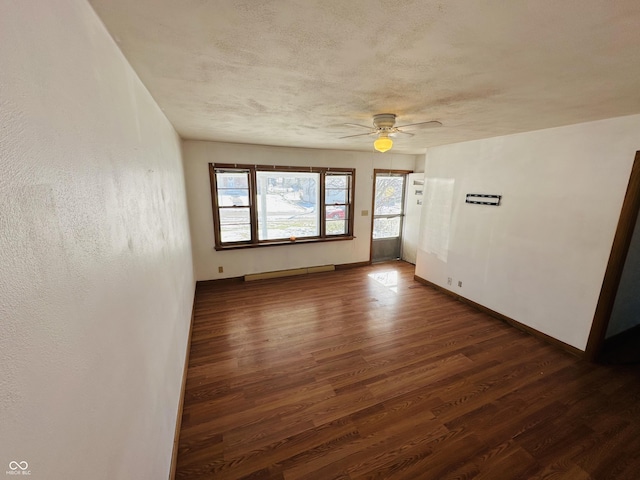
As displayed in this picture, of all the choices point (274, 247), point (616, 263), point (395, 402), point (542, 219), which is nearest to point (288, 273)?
point (274, 247)

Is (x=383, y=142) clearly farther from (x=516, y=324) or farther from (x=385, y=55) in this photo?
(x=516, y=324)

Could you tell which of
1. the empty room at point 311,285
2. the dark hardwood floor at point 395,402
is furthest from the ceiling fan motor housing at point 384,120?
the dark hardwood floor at point 395,402

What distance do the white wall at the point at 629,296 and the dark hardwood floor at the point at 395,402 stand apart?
54 centimetres

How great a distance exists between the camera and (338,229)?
17.1 feet

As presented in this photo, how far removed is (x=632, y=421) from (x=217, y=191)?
5055 millimetres

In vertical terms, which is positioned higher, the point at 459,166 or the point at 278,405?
the point at 459,166

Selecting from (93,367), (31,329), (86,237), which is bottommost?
(93,367)

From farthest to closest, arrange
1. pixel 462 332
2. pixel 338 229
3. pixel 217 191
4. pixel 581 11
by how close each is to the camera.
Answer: pixel 338 229 → pixel 217 191 → pixel 462 332 → pixel 581 11

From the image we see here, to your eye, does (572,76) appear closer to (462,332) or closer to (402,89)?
(402,89)

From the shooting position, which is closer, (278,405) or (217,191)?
(278,405)

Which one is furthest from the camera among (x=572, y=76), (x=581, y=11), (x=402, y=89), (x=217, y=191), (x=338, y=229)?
(x=338, y=229)

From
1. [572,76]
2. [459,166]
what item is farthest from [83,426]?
[459,166]

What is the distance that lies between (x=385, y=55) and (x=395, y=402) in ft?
7.88

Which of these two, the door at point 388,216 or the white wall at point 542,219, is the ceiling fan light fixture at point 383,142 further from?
the door at point 388,216
